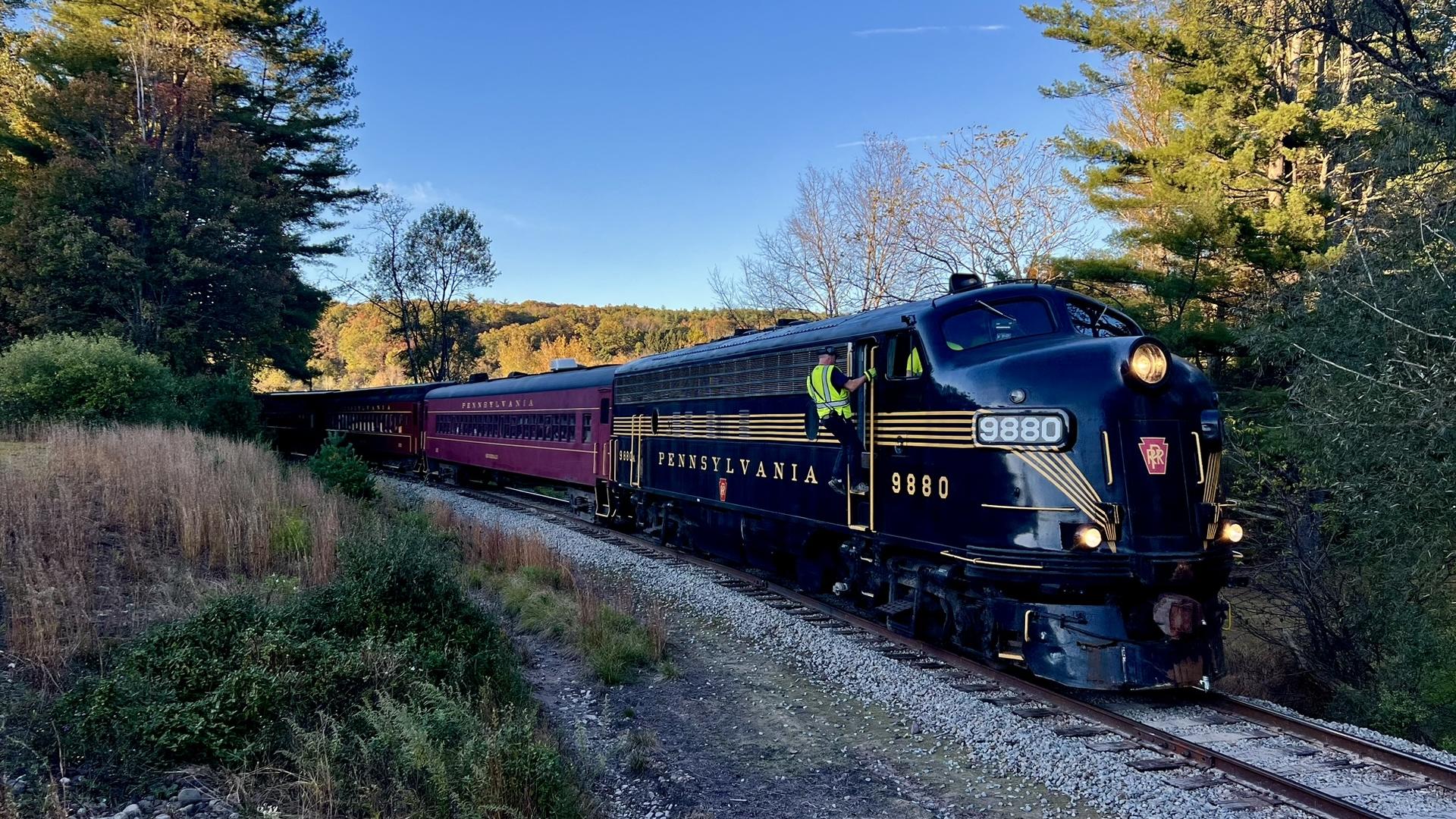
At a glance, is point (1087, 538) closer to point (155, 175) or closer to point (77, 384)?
point (77, 384)

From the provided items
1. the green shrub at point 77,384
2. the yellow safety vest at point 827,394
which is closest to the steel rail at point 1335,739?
the yellow safety vest at point 827,394

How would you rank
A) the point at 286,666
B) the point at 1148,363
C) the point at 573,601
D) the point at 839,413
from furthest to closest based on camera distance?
the point at 573,601 → the point at 839,413 → the point at 1148,363 → the point at 286,666

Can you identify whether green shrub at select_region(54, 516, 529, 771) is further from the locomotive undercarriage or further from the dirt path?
the locomotive undercarriage

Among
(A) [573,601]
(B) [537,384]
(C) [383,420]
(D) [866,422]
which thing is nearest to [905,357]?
(D) [866,422]

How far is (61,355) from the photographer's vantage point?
16969 millimetres

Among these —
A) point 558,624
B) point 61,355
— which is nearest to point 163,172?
point 61,355

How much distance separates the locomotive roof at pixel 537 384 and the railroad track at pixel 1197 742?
10.2 meters

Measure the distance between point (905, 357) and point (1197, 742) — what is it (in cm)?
400

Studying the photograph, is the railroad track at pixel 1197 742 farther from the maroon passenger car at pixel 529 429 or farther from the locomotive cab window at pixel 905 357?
the maroon passenger car at pixel 529 429

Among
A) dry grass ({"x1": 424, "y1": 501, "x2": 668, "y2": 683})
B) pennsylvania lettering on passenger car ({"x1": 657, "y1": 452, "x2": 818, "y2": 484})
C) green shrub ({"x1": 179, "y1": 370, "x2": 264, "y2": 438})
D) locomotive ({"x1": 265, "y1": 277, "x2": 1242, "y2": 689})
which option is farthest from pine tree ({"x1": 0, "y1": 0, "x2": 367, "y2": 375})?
locomotive ({"x1": 265, "y1": 277, "x2": 1242, "y2": 689})

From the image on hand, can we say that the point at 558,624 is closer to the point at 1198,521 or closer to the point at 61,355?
the point at 1198,521

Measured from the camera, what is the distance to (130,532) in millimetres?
9133

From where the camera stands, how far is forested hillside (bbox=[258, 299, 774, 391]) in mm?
68562

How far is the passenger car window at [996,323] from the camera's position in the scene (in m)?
7.92
